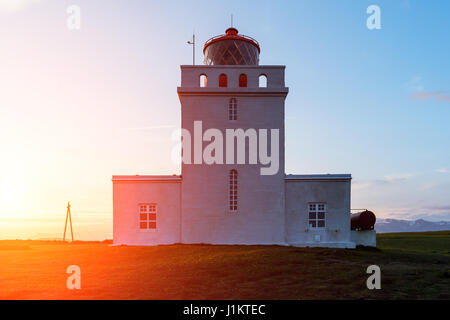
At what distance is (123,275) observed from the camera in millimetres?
13773

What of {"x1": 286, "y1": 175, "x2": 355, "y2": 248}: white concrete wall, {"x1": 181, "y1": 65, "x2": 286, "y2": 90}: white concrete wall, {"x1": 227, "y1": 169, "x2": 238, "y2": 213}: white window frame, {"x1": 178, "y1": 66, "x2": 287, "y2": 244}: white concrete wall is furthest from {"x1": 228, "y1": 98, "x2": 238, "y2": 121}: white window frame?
{"x1": 286, "y1": 175, "x2": 355, "y2": 248}: white concrete wall

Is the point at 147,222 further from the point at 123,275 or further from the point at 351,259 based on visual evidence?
the point at 351,259

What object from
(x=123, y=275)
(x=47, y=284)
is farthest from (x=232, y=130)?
(x=47, y=284)

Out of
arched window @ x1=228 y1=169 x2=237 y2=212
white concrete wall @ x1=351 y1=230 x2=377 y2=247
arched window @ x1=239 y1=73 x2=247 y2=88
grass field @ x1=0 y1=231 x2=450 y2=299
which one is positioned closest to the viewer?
grass field @ x1=0 y1=231 x2=450 y2=299

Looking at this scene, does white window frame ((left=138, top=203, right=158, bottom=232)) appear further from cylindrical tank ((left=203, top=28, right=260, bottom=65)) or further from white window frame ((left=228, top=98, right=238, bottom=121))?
cylindrical tank ((left=203, top=28, right=260, bottom=65))

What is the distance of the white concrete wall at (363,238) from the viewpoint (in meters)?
25.0

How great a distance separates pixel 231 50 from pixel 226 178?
9.37 m

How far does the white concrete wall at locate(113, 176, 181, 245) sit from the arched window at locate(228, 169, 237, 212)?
344 centimetres

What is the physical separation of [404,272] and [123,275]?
11338 mm

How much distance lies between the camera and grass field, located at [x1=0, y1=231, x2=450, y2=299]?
1093cm

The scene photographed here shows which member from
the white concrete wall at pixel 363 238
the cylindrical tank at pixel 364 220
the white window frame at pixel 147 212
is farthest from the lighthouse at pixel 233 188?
the cylindrical tank at pixel 364 220

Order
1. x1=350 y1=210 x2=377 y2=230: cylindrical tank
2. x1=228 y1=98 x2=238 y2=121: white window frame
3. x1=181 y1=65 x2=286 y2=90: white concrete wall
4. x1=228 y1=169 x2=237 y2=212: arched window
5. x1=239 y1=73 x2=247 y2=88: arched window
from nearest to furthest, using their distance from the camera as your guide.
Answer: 1. x1=228 y1=169 x2=237 y2=212: arched window
2. x1=228 y1=98 x2=238 y2=121: white window frame
3. x1=181 y1=65 x2=286 y2=90: white concrete wall
4. x1=239 y1=73 x2=247 y2=88: arched window
5. x1=350 y1=210 x2=377 y2=230: cylindrical tank

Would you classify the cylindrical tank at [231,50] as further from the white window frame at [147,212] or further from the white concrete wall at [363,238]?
the white concrete wall at [363,238]

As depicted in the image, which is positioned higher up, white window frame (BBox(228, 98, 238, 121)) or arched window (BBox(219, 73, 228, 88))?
arched window (BBox(219, 73, 228, 88))
